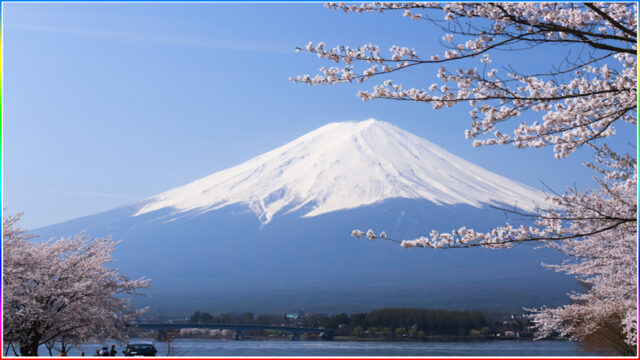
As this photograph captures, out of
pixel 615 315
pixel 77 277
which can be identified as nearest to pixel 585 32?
pixel 615 315

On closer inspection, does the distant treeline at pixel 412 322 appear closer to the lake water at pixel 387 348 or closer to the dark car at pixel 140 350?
the lake water at pixel 387 348

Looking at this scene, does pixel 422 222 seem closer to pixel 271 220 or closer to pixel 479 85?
pixel 271 220

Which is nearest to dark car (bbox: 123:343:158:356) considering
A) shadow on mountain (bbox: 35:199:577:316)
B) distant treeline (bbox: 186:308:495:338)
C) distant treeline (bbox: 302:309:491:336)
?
distant treeline (bbox: 186:308:495:338)

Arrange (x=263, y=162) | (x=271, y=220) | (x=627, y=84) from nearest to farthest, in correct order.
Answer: (x=627, y=84) → (x=271, y=220) → (x=263, y=162)

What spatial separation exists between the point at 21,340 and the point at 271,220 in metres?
150

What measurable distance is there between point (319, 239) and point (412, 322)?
70521 millimetres

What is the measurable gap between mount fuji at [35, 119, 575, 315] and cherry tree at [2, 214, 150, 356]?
4548 inches

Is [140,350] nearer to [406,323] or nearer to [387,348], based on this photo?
[387,348]

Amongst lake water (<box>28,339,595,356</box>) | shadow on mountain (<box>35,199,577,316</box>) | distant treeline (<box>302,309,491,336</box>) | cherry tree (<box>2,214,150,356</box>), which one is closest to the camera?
cherry tree (<box>2,214,150,356</box>)

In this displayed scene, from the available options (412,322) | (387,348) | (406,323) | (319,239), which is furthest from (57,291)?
(319,239)

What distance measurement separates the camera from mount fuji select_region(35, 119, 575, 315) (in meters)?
143

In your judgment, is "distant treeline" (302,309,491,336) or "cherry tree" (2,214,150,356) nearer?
"cherry tree" (2,214,150,356)

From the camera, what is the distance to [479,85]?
6.81 meters

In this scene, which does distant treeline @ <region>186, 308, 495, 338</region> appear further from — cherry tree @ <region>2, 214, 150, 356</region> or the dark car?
cherry tree @ <region>2, 214, 150, 356</region>
